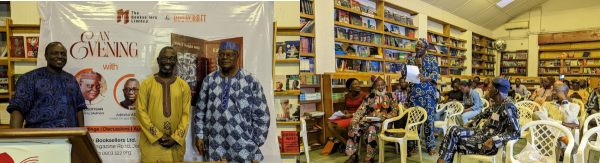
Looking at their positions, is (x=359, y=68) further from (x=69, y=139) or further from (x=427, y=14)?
(x=69, y=139)

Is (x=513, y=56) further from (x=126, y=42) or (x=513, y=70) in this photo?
(x=126, y=42)

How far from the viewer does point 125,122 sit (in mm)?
2285

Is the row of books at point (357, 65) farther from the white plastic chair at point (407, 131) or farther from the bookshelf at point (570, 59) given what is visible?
the bookshelf at point (570, 59)

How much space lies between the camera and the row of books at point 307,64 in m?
4.28

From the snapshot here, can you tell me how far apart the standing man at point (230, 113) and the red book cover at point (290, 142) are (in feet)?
1.42

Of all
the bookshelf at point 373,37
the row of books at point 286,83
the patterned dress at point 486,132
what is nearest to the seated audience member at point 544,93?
the bookshelf at point 373,37

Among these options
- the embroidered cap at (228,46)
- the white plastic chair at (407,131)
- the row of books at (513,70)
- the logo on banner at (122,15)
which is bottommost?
the white plastic chair at (407,131)

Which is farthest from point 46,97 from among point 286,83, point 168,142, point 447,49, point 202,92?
point 447,49

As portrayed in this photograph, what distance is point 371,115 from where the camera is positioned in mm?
3635

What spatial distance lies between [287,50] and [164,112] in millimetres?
962

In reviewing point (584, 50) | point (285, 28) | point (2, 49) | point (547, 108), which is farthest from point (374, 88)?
point (584, 50)

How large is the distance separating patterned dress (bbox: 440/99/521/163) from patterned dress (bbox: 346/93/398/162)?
820mm

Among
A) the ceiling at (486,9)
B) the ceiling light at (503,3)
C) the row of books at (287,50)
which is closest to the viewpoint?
the row of books at (287,50)

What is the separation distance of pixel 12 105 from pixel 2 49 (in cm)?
71
